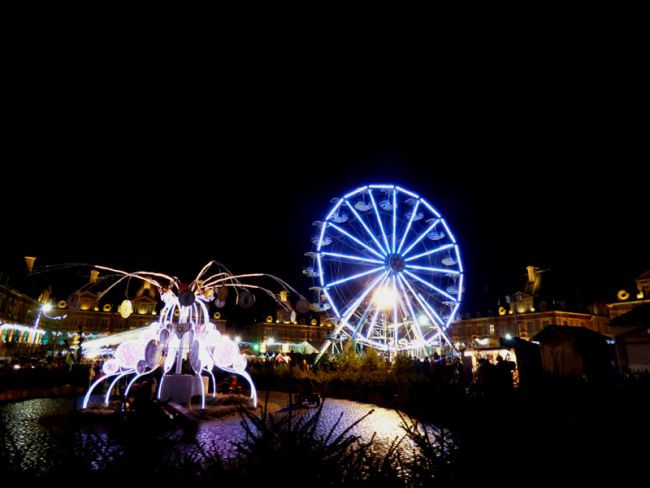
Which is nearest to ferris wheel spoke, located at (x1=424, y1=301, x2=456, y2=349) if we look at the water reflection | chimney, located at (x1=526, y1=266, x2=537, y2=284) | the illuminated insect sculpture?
the water reflection

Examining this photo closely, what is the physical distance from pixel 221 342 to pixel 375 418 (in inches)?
227

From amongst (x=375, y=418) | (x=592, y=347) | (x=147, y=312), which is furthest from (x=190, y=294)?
(x=147, y=312)

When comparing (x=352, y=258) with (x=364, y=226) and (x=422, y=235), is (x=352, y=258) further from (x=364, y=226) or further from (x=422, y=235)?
(x=422, y=235)

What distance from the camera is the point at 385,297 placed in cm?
2923

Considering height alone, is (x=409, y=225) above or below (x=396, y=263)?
above

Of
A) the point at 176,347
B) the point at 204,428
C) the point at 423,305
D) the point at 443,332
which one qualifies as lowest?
the point at 204,428

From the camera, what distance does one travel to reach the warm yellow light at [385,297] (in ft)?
94.4

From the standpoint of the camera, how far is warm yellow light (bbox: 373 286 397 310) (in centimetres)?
2877

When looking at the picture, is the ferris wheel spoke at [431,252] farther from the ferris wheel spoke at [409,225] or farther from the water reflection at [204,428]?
the water reflection at [204,428]

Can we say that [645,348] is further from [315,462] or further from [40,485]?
[40,485]

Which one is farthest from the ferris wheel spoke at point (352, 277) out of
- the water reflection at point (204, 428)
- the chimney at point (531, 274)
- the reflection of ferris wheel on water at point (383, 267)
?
the chimney at point (531, 274)

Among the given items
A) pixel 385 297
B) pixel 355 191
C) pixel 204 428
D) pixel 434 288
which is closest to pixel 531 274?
pixel 434 288

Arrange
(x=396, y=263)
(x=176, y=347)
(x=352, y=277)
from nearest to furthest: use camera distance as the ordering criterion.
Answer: (x=176, y=347)
(x=352, y=277)
(x=396, y=263)

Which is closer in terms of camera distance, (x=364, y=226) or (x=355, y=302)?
(x=355, y=302)
